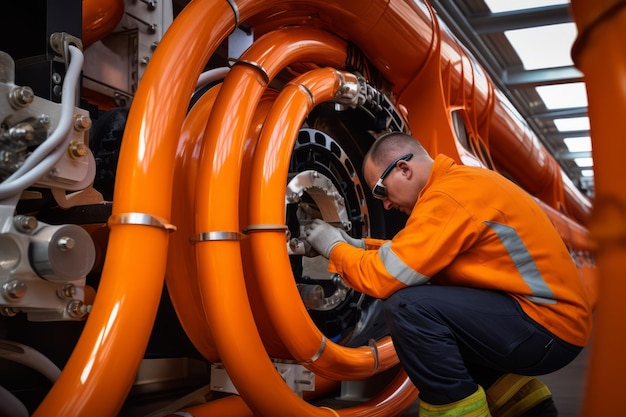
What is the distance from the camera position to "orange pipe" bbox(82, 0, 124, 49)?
154 cm

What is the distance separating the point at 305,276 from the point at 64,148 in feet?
3.65

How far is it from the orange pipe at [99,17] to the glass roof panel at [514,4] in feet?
11.7

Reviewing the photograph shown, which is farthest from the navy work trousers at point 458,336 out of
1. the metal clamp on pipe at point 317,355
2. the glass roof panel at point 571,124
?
the glass roof panel at point 571,124

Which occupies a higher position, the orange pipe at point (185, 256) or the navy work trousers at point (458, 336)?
the orange pipe at point (185, 256)

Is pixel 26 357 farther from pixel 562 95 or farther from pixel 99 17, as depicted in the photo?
pixel 562 95

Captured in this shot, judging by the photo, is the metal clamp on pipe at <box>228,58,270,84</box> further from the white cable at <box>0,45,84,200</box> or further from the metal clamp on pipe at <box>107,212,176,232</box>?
the metal clamp on pipe at <box>107,212,176,232</box>

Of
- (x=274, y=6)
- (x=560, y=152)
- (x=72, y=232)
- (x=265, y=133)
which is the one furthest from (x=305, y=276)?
(x=560, y=152)

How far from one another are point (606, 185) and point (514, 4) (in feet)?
14.9

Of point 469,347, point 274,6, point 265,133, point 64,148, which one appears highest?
point 274,6

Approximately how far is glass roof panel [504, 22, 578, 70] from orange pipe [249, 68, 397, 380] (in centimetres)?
387

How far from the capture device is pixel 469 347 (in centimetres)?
163

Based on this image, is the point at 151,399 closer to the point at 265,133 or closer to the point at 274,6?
the point at 265,133

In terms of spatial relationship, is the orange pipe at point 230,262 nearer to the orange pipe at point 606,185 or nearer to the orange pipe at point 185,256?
the orange pipe at point 185,256

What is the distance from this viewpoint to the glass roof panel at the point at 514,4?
444 cm
